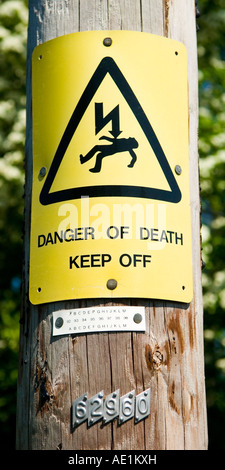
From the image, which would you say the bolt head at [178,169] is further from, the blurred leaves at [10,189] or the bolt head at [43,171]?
the blurred leaves at [10,189]

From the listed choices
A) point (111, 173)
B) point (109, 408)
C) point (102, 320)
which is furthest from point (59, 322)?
point (111, 173)

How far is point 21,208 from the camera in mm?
5918

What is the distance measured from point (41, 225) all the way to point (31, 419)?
0.64 metres

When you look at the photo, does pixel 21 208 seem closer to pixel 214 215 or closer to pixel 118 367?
pixel 214 215

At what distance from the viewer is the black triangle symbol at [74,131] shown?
2.16 m

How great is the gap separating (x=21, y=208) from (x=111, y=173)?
3852 millimetres

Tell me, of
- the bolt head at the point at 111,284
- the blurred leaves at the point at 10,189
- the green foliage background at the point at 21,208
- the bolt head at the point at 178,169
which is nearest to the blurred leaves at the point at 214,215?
the green foliage background at the point at 21,208

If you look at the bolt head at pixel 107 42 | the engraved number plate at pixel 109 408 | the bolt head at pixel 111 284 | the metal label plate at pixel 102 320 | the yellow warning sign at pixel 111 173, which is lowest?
the engraved number plate at pixel 109 408

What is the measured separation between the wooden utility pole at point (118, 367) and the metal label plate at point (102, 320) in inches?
0.8

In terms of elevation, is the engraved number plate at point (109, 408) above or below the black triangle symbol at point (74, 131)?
below

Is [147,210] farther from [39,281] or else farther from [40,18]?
[40,18]

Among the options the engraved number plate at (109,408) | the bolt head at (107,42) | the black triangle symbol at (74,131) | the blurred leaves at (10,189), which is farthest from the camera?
the blurred leaves at (10,189)

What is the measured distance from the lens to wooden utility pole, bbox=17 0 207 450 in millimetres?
2033

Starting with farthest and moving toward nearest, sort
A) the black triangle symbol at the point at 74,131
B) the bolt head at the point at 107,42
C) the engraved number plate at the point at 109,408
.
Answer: the bolt head at the point at 107,42, the black triangle symbol at the point at 74,131, the engraved number plate at the point at 109,408
